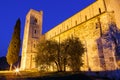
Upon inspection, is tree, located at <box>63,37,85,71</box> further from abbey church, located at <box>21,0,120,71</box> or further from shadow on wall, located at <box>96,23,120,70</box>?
shadow on wall, located at <box>96,23,120,70</box>

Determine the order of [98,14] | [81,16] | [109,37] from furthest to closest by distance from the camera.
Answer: [81,16], [98,14], [109,37]

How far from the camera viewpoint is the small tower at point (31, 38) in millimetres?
32969

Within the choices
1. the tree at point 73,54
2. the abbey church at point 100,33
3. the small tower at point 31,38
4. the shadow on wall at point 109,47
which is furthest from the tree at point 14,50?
the shadow on wall at point 109,47

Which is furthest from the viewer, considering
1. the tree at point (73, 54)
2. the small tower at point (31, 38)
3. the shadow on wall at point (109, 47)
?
the small tower at point (31, 38)

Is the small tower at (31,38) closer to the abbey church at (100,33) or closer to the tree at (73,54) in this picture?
the abbey church at (100,33)

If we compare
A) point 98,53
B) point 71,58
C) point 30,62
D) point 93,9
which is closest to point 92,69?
point 98,53

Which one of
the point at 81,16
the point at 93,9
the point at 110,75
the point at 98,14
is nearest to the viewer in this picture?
the point at 110,75

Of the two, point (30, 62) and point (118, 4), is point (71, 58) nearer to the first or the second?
point (118, 4)

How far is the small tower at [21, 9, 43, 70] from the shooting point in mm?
32969

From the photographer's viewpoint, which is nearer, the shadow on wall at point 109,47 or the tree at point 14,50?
the shadow on wall at point 109,47

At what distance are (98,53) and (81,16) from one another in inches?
373

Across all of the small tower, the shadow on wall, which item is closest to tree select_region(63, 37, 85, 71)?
the shadow on wall

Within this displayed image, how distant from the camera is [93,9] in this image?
24.0 metres

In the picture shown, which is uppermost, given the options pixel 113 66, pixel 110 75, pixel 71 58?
pixel 71 58
